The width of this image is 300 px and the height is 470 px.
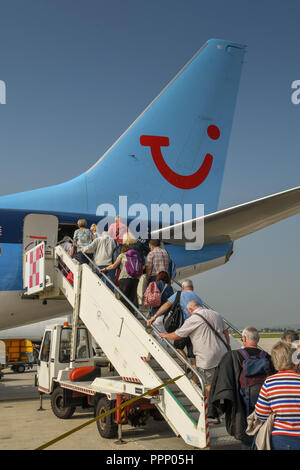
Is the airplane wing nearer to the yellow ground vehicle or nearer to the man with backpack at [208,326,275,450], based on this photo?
the man with backpack at [208,326,275,450]

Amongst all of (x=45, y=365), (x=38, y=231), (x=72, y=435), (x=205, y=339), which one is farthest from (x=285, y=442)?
(x=38, y=231)

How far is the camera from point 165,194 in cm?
1416

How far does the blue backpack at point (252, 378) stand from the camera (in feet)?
16.1

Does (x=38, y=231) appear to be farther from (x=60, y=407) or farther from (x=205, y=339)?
(x=205, y=339)

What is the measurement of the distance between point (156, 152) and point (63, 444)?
9.22 m

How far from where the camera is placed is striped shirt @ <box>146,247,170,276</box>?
888 cm

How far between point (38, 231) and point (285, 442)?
9.28 metres

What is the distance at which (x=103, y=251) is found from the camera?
9.58 meters

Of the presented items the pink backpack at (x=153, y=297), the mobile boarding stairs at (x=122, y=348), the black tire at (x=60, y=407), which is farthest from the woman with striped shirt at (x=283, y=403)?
the black tire at (x=60, y=407)

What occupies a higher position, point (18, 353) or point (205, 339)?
point (205, 339)

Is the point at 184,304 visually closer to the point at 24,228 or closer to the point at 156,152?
the point at 24,228

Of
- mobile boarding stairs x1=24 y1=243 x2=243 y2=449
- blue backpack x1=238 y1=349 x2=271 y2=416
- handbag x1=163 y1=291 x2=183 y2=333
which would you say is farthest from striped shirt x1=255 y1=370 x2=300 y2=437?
handbag x1=163 y1=291 x2=183 y2=333

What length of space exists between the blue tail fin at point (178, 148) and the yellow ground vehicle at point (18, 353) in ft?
47.4

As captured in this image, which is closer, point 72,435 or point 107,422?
point 107,422
